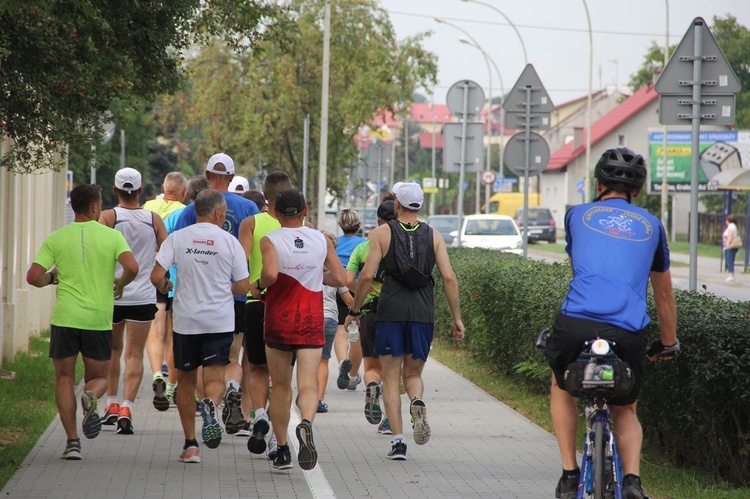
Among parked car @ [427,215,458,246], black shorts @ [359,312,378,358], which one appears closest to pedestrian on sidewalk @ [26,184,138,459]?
black shorts @ [359,312,378,358]

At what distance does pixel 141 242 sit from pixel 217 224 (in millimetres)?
1470

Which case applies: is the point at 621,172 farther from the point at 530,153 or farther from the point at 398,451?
the point at 530,153

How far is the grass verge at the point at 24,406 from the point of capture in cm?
799

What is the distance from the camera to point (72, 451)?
783 centimetres

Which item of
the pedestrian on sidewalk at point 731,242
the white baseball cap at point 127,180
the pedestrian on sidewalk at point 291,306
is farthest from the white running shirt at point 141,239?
the pedestrian on sidewalk at point 731,242

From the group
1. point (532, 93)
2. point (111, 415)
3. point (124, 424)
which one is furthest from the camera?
point (532, 93)

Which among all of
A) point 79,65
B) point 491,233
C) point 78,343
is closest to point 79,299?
point 78,343

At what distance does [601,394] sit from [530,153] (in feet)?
36.0

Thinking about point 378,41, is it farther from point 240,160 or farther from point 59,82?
point 59,82

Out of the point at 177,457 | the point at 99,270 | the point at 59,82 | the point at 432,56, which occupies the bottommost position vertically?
the point at 177,457

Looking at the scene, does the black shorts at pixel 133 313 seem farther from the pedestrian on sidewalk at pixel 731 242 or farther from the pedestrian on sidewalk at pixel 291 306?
the pedestrian on sidewalk at pixel 731 242

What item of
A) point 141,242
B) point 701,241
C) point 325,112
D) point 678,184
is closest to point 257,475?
point 141,242

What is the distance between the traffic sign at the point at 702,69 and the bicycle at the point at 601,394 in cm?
455

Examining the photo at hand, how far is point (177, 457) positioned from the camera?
809 cm
